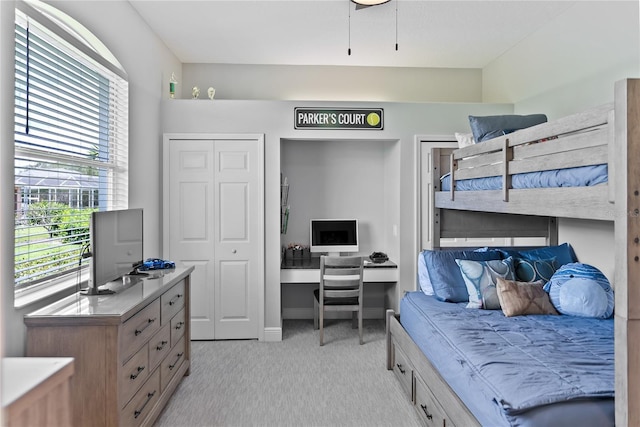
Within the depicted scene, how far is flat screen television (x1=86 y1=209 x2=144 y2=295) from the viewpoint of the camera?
230 centimetres

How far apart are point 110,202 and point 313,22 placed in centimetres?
225

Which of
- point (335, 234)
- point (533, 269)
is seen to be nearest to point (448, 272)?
point (533, 269)

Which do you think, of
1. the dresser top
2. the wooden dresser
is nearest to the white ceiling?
the dresser top

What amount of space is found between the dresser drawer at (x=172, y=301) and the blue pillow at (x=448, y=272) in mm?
1866

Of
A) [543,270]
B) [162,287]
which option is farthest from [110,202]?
[543,270]

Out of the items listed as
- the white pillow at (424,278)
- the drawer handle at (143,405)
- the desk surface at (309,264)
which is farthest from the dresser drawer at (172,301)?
the white pillow at (424,278)

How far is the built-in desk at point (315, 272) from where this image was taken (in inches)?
Result: 168

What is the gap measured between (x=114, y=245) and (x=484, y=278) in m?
2.45

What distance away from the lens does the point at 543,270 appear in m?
3.05

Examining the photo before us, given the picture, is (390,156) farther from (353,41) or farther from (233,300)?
(233,300)

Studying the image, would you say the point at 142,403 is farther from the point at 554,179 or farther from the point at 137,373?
the point at 554,179

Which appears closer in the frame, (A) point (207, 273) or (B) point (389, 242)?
(A) point (207, 273)

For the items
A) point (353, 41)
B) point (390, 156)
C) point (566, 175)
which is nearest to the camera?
point (566, 175)

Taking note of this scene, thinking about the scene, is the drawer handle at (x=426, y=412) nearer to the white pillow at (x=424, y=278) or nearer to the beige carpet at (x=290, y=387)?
the beige carpet at (x=290, y=387)
